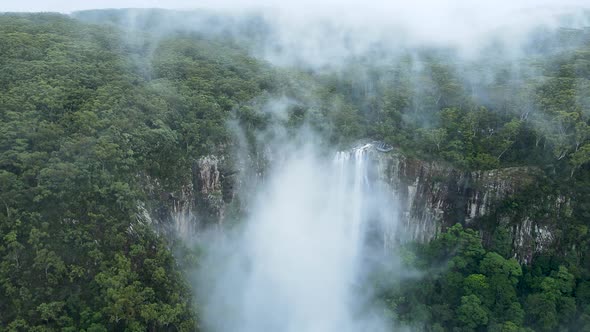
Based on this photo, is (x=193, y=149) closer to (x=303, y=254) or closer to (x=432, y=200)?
(x=303, y=254)

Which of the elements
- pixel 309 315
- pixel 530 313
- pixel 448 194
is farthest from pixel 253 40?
pixel 530 313

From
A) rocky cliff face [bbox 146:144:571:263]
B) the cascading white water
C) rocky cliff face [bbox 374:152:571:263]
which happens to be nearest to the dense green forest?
rocky cliff face [bbox 374:152:571:263]

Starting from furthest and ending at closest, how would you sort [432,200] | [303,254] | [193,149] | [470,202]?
1. [303,254]
2. [432,200]
3. [470,202]
4. [193,149]

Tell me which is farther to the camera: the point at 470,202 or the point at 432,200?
the point at 432,200

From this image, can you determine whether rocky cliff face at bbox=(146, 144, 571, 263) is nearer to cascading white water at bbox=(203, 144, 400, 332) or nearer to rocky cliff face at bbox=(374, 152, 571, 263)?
rocky cliff face at bbox=(374, 152, 571, 263)

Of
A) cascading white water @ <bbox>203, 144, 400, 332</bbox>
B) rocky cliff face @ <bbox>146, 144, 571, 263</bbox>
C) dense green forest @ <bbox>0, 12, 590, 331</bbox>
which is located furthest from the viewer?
rocky cliff face @ <bbox>146, 144, 571, 263</bbox>

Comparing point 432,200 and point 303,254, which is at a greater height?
point 432,200

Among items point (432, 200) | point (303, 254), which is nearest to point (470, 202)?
point (432, 200)
